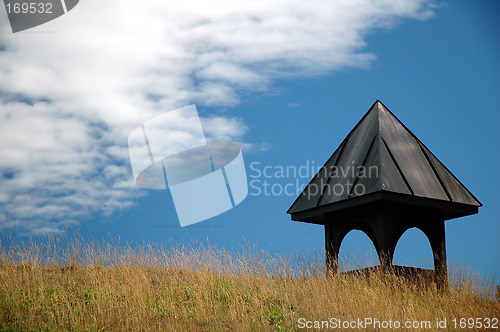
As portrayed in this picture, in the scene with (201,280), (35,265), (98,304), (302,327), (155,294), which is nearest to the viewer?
(302,327)

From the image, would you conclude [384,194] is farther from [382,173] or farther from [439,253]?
[439,253]

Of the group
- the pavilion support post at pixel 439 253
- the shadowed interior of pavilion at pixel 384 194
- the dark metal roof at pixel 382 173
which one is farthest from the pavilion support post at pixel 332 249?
the pavilion support post at pixel 439 253

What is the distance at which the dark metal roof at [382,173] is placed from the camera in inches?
366

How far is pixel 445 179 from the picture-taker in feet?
34.4

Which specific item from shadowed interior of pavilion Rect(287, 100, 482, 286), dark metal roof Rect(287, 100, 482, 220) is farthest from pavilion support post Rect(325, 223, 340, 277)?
dark metal roof Rect(287, 100, 482, 220)

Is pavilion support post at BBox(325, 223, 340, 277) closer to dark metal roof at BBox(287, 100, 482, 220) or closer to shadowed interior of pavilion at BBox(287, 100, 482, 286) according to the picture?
shadowed interior of pavilion at BBox(287, 100, 482, 286)

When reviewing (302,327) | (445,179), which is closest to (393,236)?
(445,179)

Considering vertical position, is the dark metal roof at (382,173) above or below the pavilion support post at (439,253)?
above

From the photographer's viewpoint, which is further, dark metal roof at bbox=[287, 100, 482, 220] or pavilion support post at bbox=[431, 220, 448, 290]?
pavilion support post at bbox=[431, 220, 448, 290]

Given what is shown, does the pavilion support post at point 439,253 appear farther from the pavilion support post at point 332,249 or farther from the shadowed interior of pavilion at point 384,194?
the pavilion support post at point 332,249

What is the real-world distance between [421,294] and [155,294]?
5211mm

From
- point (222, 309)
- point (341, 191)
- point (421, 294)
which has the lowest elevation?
point (421, 294)

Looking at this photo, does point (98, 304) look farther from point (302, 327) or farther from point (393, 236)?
point (393, 236)

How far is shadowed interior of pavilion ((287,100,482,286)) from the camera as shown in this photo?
30.6 feet
